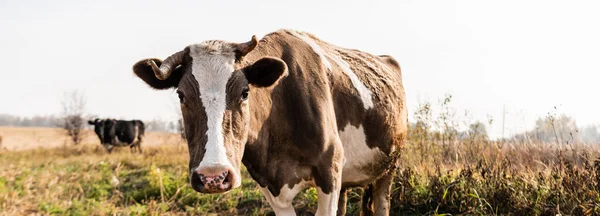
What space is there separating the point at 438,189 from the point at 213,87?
3.93 meters

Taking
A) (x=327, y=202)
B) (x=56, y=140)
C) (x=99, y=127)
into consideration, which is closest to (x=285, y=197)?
(x=327, y=202)

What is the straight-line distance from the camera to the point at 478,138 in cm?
728

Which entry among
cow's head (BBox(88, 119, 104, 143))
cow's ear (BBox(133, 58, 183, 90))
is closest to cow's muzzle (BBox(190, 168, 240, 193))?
cow's ear (BBox(133, 58, 183, 90))

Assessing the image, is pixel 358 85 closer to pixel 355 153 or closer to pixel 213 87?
pixel 355 153

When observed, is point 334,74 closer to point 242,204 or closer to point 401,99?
point 401,99

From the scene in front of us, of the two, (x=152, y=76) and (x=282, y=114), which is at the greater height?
(x=152, y=76)

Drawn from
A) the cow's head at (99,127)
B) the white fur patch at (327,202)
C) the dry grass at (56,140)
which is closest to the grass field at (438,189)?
the white fur patch at (327,202)

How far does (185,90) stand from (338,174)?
4.85 ft

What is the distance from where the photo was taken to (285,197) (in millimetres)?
4184

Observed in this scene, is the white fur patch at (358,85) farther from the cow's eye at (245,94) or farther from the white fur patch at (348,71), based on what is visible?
the cow's eye at (245,94)

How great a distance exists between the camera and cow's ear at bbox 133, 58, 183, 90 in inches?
150

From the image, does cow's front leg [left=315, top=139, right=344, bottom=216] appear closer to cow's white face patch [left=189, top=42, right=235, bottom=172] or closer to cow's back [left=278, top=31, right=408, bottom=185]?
cow's back [left=278, top=31, right=408, bottom=185]

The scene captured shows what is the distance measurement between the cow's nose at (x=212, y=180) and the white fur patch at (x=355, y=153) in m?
1.64

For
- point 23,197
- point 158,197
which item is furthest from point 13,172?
point 158,197
